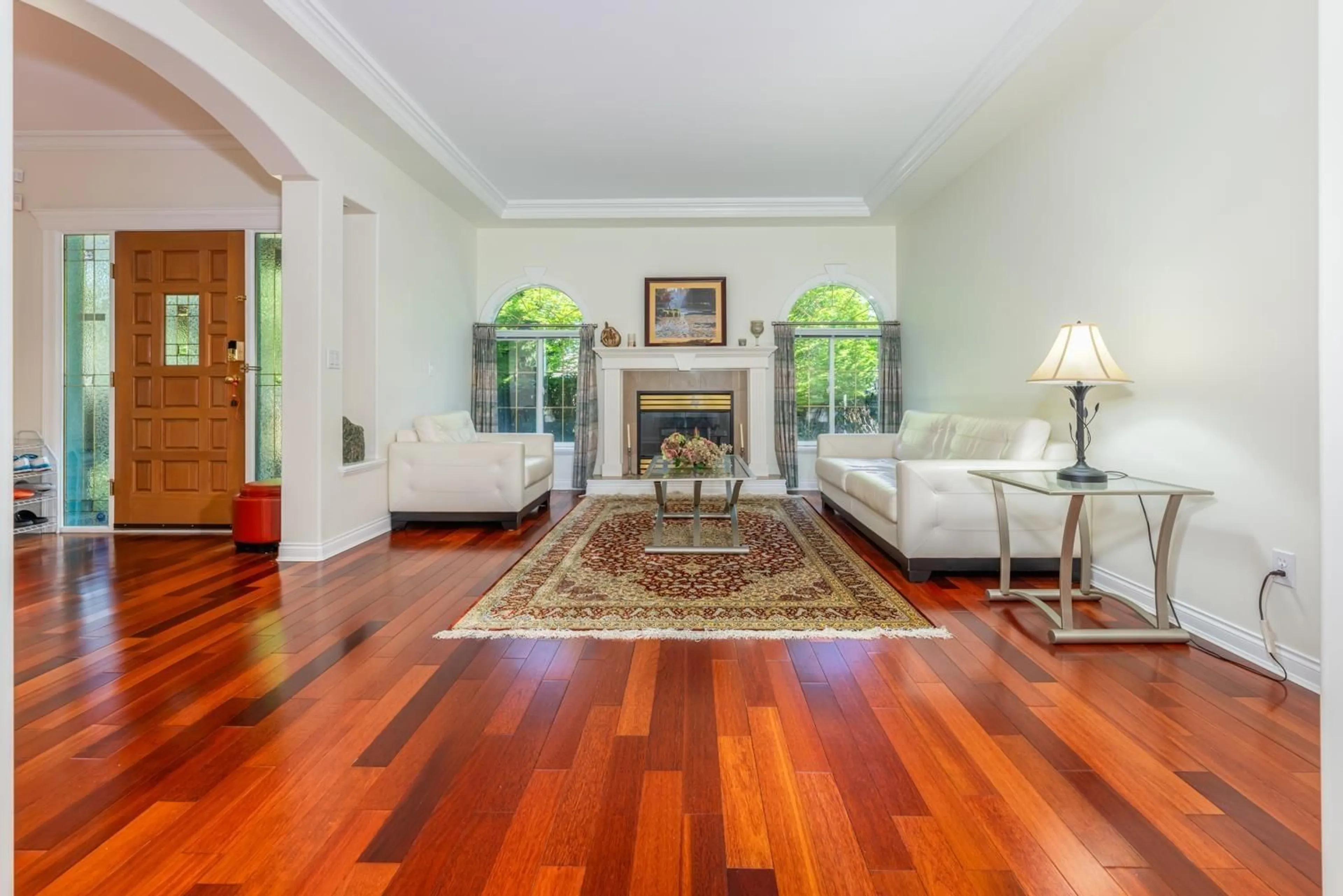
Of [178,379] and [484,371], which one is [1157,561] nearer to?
[178,379]

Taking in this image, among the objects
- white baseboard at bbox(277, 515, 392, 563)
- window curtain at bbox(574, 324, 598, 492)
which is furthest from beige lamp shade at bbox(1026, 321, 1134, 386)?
window curtain at bbox(574, 324, 598, 492)

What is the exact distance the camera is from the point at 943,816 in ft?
4.91

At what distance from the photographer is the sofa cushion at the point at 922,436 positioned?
5078mm

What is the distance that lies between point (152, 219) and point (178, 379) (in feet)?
3.74

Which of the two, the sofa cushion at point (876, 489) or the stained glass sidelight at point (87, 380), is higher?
the stained glass sidelight at point (87, 380)

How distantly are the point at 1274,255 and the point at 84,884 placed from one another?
3638mm

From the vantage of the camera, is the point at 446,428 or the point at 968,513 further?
the point at 446,428

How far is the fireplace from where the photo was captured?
289 inches

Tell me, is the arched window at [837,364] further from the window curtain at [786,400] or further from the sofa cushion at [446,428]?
the sofa cushion at [446,428]

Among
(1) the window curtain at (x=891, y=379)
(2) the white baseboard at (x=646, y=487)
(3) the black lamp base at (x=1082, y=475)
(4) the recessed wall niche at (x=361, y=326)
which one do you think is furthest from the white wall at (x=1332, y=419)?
(1) the window curtain at (x=891, y=379)

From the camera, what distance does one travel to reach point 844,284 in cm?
734

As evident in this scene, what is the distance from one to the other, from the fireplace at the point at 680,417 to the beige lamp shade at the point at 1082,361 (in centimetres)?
452

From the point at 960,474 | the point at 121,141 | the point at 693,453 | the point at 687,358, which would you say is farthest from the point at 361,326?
the point at 960,474

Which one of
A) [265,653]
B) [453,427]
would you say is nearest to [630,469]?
[453,427]
